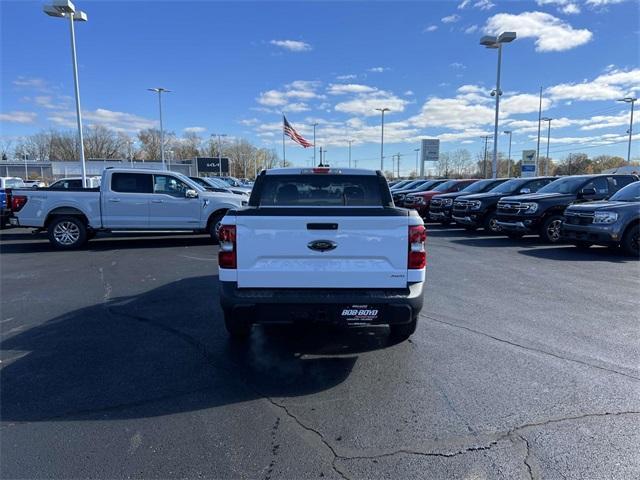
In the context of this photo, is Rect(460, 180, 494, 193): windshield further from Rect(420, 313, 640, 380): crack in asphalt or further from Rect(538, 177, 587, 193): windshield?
Rect(420, 313, 640, 380): crack in asphalt

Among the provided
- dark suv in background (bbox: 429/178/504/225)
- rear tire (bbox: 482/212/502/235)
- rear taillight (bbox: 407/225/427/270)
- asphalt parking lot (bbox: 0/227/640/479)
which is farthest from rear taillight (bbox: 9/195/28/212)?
dark suv in background (bbox: 429/178/504/225)

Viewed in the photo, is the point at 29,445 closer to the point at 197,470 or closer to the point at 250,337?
the point at 197,470

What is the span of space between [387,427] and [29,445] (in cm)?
246

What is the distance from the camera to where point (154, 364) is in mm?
3969

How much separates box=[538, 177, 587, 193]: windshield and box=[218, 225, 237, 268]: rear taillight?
11627mm

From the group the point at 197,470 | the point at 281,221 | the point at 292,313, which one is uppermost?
the point at 281,221

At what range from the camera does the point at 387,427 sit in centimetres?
296

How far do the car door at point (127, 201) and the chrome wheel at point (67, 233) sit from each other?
77cm

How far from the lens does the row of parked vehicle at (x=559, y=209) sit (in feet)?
31.0

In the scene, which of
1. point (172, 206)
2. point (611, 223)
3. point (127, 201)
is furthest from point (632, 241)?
point (127, 201)

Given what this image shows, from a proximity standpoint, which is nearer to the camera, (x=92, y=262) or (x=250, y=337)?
(x=250, y=337)

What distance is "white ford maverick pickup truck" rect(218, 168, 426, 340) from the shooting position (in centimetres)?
352

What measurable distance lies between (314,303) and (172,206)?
8.91m

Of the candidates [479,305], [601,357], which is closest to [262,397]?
[601,357]
